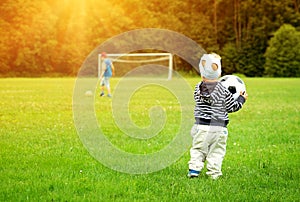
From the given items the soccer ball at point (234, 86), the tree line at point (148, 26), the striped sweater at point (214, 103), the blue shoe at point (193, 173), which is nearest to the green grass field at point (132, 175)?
the blue shoe at point (193, 173)

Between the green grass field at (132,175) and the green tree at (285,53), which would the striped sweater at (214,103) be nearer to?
the green grass field at (132,175)

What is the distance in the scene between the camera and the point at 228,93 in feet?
19.2

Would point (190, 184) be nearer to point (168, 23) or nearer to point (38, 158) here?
point (38, 158)

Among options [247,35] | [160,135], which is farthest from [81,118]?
[247,35]

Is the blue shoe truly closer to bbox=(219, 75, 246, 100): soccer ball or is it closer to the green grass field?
the green grass field

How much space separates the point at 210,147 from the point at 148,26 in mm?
53101

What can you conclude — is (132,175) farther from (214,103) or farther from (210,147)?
(214,103)

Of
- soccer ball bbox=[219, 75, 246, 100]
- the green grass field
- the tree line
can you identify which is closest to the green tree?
the tree line

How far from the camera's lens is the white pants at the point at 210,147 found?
19.0 ft

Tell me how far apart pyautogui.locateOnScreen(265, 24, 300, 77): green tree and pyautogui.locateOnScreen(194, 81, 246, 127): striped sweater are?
156 feet

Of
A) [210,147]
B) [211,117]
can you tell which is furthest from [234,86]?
[210,147]

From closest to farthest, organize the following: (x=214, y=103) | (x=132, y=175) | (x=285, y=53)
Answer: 1. (x=214, y=103)
2. (x=132, y=175)
3. (x=285, y=53)

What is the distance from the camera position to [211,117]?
229 inches

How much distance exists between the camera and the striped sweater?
579 cm
